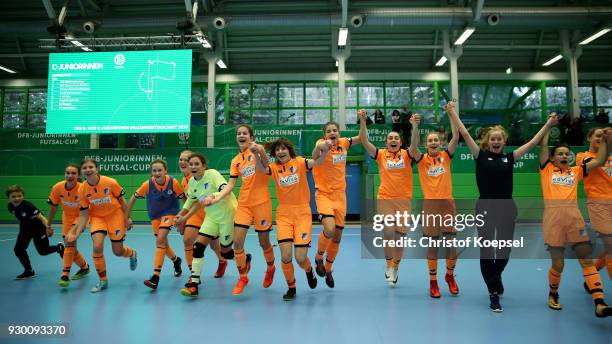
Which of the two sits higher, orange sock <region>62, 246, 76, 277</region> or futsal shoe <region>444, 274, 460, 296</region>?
orange sock <region>62, 246, 76, 277</region>

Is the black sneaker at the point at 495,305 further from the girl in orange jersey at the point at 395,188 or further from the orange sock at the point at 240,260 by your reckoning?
the orange sock at the point at 240,260

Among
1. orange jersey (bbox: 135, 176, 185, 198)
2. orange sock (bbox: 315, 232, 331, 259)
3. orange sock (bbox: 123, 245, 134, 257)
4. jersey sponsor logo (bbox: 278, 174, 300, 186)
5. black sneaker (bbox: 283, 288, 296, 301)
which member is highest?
jersey sponsor logo (bbox: 278, 174, 300, 186)

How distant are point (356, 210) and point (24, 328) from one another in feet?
37.0

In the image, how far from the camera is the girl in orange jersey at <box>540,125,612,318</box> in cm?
405

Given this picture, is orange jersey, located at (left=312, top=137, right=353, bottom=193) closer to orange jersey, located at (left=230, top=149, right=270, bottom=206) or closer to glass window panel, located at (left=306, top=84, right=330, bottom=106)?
orange jersey, located at (left=230, top=149, right=270, bottom=206)

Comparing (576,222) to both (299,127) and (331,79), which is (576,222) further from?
(331,79)

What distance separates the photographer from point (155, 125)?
36.8 feet

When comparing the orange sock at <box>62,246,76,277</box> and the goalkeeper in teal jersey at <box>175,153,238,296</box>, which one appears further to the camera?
the orange sock at <box>62,246,76,277</box>

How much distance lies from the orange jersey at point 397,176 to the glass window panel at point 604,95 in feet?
61.2

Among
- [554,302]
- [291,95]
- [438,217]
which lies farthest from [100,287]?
[291,95]

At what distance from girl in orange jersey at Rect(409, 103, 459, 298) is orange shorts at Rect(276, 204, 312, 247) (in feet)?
5.43

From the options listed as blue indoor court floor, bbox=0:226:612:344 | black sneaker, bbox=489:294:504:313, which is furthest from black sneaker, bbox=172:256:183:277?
black sneaker, bbox=489:294:504:313

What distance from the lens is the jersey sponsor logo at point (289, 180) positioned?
4812 millimetres

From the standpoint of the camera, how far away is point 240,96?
18.5 metres
